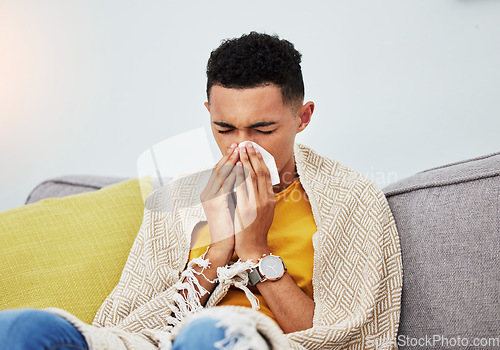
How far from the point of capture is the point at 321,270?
39.6 inches

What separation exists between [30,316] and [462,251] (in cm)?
76

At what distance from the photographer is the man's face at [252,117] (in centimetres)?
91

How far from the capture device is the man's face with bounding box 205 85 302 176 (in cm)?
91

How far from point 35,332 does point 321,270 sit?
21.8 inches

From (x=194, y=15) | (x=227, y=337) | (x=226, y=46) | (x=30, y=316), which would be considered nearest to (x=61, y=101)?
(x=194, y=15)

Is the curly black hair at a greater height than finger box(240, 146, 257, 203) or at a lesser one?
greater

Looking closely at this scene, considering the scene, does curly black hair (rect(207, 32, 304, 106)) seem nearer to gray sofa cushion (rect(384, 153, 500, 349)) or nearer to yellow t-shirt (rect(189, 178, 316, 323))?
yellow t-shirt (rect(189, 178, 316, 323))

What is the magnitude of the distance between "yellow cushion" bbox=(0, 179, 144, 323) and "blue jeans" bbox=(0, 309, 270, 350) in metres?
0.45

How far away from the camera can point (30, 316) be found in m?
0.67

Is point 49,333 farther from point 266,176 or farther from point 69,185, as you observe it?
point 69,185

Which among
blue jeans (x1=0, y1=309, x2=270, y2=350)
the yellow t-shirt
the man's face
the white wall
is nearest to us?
blue jeans (x1=0, y1=309, x2=270, y2=350)

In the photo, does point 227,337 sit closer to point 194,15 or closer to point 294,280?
point 294,280

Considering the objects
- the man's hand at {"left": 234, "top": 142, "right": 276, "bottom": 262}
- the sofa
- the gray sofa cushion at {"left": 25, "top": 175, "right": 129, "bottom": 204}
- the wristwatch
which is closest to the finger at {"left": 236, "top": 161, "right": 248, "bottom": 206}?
the man's hand at {"left": 234, "top": 142, "right": 276, "bottom": 262}

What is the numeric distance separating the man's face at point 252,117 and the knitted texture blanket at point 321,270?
0.10 m
